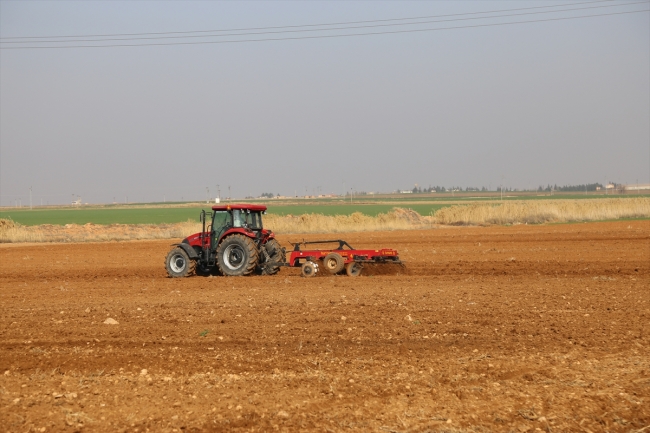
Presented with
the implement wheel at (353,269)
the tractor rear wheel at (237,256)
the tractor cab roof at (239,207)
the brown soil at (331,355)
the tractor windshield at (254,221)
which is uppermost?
the tractor cab roof at (239,207)

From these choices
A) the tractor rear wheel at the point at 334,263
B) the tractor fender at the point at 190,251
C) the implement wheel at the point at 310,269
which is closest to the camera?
the tractor rear wheel at the point at 334,263

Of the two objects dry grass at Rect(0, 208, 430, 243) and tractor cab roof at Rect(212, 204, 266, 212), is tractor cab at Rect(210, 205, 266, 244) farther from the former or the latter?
dry grass at Rect(0, 208, 430, 243)

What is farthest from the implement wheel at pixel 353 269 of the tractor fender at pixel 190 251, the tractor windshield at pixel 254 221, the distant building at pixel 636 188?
the distant building at pixel 636 188

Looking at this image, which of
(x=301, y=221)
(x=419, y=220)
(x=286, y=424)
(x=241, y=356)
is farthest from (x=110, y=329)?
(x=419, y=220)

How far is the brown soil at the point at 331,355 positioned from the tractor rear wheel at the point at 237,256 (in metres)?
0.50

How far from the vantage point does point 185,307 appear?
45.2 ft

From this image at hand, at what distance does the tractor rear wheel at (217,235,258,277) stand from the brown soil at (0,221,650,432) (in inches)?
19.5

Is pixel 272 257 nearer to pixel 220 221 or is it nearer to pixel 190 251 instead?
pixel 220 221

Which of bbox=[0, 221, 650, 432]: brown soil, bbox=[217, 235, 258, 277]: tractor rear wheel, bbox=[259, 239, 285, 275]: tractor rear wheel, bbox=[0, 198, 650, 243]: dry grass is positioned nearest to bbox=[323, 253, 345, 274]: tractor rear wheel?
bbox=[0, 221, 650, 432]: brown soil

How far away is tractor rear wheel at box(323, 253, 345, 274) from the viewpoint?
62.5 ft

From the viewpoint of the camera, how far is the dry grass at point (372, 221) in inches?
1748

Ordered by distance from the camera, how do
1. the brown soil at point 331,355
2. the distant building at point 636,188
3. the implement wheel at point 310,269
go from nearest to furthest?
the brown soil at point 331,355, the implement wheel at point 310,269, the distant building at point 636,188

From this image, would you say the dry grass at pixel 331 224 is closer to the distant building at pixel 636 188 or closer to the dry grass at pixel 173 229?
the dry grass at pixel 173 229

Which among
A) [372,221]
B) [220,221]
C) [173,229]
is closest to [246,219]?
[220,221]
